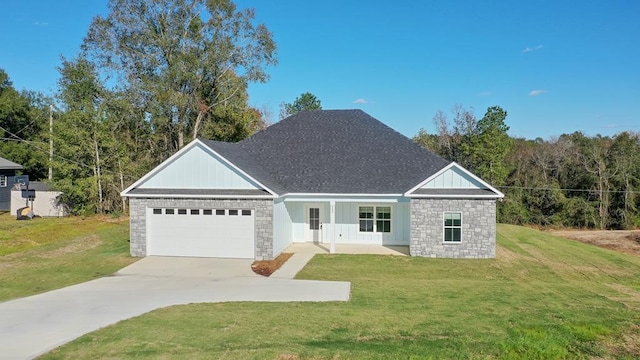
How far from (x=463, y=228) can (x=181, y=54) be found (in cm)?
2500

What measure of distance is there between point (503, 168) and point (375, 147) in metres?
20.9

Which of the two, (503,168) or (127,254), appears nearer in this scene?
(127,254)

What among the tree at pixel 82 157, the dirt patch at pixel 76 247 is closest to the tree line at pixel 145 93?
the tree at pixel 82 157

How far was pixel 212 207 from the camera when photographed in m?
17.4

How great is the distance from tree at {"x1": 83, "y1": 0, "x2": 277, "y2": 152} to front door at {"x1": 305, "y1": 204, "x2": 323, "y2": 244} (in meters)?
16.2

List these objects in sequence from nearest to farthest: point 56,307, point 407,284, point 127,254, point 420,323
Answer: point 420,323 < point 56,307 < point 407,284 < point 127,254

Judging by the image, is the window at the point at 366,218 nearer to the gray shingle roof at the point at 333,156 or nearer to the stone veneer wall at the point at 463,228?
the gray shingle roof at the point at 333,156

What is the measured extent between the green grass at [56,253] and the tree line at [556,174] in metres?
29.6

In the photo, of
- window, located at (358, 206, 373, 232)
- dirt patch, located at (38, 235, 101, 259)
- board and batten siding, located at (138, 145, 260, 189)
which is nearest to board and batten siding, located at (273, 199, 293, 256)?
board and batten siding, located at (138, 145, 260, 189)

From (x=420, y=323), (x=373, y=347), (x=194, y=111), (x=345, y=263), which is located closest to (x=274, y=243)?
(x=345, y=263)

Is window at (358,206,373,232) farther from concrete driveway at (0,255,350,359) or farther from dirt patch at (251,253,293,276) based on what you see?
concrete driveway at (0,255,350,359)

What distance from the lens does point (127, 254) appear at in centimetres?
1814

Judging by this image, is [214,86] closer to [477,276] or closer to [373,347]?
[477,276]

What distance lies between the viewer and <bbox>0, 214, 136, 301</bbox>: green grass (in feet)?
46.2
